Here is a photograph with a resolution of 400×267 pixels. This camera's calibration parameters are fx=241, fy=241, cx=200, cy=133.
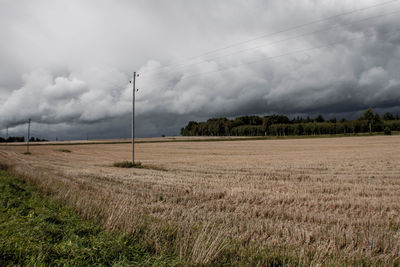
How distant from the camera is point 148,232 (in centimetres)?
523

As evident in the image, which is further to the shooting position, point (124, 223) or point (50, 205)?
point (50, 205)

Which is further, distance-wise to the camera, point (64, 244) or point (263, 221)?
point (263, 221)

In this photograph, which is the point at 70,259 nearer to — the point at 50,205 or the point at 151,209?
the point at 50,205

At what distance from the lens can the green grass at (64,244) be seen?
3.84 m

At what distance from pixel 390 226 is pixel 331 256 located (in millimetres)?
3653

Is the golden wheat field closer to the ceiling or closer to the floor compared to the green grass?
closer to the floor

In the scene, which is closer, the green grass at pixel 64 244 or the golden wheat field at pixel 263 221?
the green grass at pixel 64 244

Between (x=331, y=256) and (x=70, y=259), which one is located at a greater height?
(x=70, y=259)

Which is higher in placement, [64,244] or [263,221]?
[64,244]

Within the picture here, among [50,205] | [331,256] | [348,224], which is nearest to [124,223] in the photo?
[50,205]

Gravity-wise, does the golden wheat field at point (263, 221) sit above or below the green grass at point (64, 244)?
below

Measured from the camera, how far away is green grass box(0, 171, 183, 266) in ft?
12.6

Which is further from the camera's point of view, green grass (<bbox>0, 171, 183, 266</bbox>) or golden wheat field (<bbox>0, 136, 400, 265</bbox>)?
golden wheat field (<bbox>0, 136, 400, 265</bbox>)

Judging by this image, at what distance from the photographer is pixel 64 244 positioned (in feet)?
14.1
